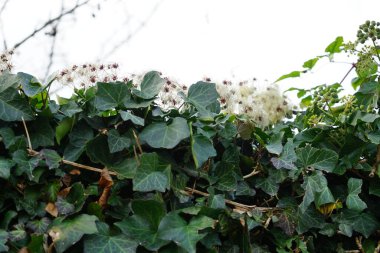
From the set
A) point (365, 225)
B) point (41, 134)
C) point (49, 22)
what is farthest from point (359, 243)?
point (49, 22)

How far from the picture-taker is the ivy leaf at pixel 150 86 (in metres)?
1.29

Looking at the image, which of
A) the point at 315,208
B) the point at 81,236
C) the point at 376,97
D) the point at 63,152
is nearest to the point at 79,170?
the point at 63,152

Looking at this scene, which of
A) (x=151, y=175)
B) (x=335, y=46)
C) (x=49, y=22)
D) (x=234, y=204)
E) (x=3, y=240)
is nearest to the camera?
(x=3, y=240)

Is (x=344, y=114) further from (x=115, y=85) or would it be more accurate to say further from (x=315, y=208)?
(x=115, y=85)

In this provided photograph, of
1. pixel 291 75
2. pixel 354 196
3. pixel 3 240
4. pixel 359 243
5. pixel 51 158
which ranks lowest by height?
pixel 359 243

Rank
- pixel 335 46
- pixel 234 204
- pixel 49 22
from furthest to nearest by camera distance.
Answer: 1. pixel 49 22
2. pixel 335 46
3. pixel 234 204

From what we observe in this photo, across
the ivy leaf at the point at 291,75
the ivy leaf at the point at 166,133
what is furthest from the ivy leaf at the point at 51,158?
the ivy leaf at the point at 291,75

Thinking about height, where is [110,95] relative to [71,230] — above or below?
above

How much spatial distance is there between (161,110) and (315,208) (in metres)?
0.49

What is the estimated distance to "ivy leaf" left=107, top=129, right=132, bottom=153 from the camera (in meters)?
1.25

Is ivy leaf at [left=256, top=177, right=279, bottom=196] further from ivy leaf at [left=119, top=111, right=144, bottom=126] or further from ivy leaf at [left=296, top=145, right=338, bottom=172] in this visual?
ivy leaf at [left=119, top=111, right=144, bottom=126]

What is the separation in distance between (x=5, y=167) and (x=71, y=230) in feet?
0.69

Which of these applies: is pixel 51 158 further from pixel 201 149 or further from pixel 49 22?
pixel 49 22

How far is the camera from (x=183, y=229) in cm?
117
